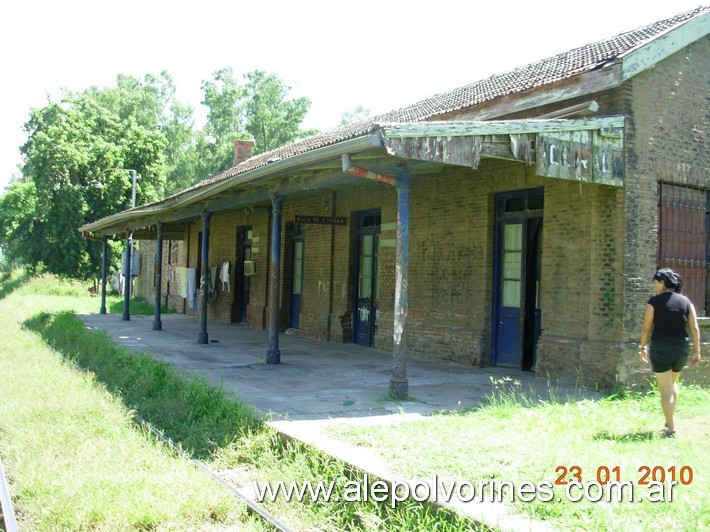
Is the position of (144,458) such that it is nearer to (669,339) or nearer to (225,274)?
(669,339)

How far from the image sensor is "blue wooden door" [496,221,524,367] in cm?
1039

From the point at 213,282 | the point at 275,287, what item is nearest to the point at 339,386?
the point at 275,287

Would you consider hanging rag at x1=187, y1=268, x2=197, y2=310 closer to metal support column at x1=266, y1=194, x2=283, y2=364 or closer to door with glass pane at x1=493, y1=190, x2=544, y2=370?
metal support column at x1=266, y1=194, x2=283, y2=364

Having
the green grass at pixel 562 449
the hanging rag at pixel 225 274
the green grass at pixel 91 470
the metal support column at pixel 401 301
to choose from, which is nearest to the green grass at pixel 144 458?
the green grass at pixel 91 470

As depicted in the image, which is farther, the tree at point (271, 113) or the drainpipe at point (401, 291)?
the tree at point (271, 113)

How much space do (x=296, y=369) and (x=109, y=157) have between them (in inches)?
1106

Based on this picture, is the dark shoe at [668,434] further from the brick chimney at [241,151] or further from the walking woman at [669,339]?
the brick chimney at [241,151]

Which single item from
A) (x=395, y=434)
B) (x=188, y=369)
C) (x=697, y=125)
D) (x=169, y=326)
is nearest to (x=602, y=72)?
(x=697, y=125)

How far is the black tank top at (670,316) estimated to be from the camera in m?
6.29

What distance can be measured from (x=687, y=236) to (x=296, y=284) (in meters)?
9.65

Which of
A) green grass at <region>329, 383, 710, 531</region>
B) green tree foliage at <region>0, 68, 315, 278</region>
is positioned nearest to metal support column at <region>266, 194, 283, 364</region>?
green grass at <region>329, 383, 710, 531</region>

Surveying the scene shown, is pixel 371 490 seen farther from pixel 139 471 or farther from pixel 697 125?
pixel 697 125

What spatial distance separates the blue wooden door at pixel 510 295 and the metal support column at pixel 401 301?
3.07 m

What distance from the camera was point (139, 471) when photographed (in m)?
5.55
